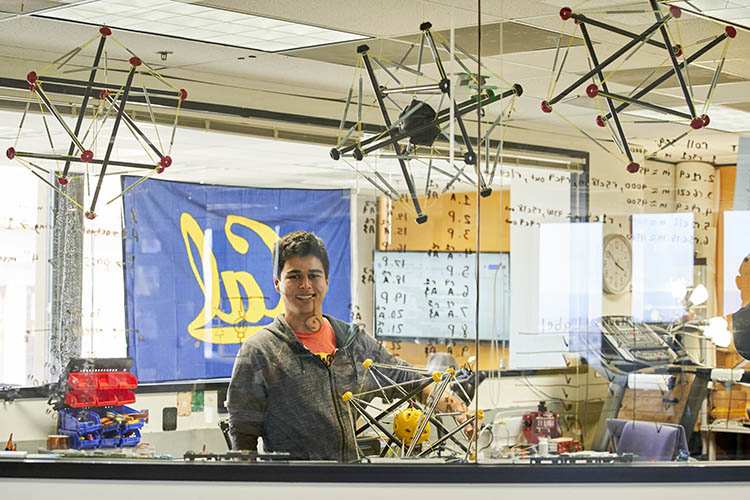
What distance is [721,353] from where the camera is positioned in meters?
3.43

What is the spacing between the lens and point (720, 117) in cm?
341

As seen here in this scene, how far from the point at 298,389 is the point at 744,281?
1757 millimetres

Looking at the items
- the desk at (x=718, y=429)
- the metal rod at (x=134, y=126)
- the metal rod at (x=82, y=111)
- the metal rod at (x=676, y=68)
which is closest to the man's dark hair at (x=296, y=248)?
the metal rod at (x=134, y=126)

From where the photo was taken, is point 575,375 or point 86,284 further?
point 86,284

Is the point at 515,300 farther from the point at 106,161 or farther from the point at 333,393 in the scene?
the point at 106,161

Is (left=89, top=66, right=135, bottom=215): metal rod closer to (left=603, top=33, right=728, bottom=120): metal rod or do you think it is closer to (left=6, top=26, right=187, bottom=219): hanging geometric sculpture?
(left=6, top=26, right=187, bottom=219): hanging geometric sculpture

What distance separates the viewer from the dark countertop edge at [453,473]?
3348 millimetres

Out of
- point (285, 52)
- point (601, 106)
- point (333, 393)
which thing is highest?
point (285, 52)

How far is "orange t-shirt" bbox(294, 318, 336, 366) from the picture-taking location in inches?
137

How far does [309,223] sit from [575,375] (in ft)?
3.86

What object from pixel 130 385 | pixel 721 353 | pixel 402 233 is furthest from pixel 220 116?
pixel 721 353

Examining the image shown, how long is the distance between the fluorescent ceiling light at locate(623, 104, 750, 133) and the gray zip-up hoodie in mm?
1331

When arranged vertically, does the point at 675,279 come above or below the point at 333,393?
above

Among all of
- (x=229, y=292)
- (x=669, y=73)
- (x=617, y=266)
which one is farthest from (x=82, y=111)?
(x=669, y=73)
